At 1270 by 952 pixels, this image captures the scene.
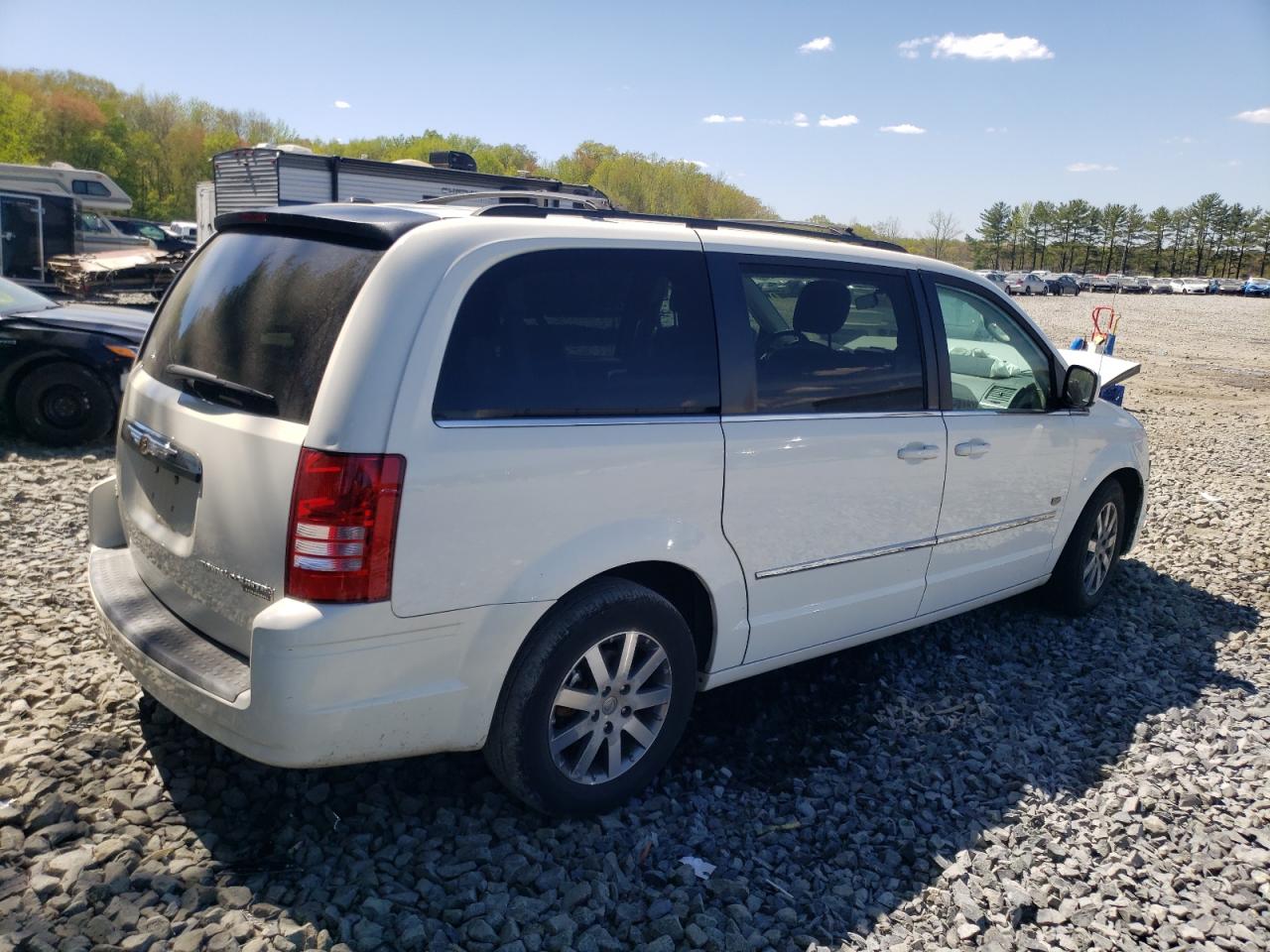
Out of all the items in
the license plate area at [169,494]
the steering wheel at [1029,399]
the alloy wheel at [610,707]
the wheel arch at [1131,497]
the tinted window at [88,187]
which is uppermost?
the tinted window at [88,187]

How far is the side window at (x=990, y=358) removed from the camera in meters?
4.38

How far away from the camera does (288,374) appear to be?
2.73m

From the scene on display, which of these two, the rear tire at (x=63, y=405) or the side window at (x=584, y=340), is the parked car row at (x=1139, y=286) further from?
the side window at (x=584, y=340)

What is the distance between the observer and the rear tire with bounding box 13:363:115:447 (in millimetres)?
7887

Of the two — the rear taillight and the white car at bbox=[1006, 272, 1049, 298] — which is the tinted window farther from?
the white car at bbox=[1006, 272, 1049, 298]

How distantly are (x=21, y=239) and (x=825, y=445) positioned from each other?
76.0ft

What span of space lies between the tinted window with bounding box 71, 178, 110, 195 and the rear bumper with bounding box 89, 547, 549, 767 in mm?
36077

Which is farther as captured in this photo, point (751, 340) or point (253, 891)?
point (751, 340)

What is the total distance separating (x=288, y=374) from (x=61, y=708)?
6.11 ft

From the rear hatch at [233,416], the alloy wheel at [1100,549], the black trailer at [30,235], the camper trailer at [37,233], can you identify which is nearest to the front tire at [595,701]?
the rear hatch at [233,416]

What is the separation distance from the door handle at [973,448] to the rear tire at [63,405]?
22.8 ft

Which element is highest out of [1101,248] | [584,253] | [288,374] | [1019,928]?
[1101,248]

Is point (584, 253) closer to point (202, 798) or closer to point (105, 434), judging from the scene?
point (202, 798)

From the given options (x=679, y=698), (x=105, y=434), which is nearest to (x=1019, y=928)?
(x=679, y=698)
